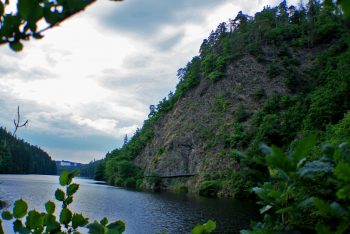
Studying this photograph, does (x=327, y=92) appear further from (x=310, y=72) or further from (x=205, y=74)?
(x=205, y=74)

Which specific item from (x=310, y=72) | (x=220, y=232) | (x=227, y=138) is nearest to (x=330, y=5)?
(x=220, y=232)

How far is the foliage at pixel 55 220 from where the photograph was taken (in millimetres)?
1682

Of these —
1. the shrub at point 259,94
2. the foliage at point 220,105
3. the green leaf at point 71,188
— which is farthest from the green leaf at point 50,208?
the foliage at point 220,105

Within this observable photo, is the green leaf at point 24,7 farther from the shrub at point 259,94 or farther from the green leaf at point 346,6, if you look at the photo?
the shrub at point 259,94

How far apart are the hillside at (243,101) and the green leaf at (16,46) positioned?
4442cm

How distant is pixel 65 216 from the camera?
71.2 inches

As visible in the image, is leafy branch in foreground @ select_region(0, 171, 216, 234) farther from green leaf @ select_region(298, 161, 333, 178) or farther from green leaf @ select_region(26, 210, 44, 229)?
green leaf @ select_region(298, 161, 333, 178)

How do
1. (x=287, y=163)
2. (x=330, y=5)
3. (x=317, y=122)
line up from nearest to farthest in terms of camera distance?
(x=287, y=163) < (x=330, y=5) < (x=317, y=122)

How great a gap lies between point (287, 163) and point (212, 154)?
5946 centimetres

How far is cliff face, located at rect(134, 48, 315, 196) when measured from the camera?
197 feet

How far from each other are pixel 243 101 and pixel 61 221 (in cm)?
6406

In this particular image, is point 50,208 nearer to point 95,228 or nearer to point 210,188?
point 95,228

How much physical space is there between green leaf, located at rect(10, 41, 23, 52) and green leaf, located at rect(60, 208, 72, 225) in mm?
990

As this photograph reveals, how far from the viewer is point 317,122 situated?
140ft
